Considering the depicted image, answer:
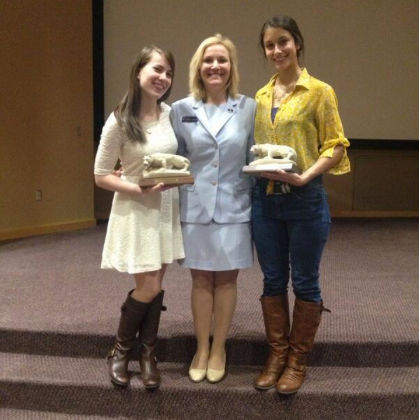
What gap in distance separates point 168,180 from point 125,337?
760 mm

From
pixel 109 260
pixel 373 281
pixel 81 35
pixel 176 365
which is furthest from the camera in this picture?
pixel 81 35

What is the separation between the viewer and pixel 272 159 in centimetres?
188

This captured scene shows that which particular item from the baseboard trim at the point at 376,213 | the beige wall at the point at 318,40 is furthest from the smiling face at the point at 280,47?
the baseboard trim at the point at 376,213

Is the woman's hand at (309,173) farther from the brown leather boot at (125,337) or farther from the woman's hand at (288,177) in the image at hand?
the brown leather boot at (125,337)

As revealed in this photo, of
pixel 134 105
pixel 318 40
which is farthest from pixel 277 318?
pixel 318 40

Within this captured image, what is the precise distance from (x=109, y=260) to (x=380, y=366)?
4.63 feet

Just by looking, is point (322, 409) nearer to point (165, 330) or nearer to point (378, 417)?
point (378, 417)

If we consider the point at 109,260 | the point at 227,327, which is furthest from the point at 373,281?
the point at 109,260

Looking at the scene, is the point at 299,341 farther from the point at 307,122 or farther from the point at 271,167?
the point at 307,122

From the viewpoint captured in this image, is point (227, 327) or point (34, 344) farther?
point (34, 344)

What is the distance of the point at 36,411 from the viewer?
2369 mm

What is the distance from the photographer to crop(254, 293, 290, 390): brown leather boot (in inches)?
85.3

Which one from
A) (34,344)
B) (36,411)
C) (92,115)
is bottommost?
(36,411)

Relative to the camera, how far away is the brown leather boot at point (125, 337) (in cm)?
218
